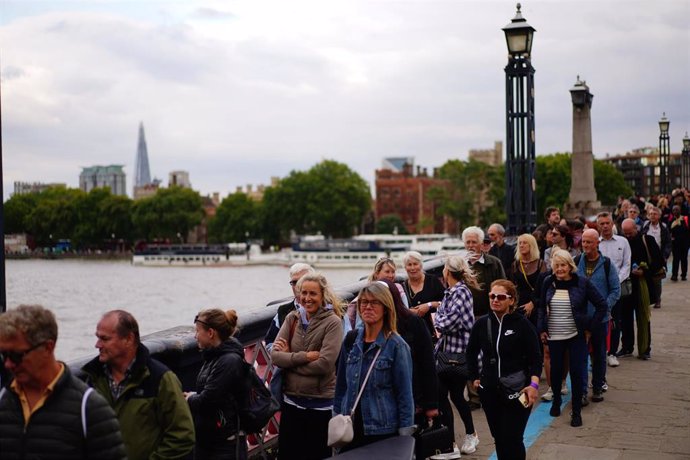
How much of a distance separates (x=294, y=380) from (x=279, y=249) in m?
131

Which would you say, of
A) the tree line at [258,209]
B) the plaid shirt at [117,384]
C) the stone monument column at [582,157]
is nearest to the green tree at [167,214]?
the tree line at [258,209]

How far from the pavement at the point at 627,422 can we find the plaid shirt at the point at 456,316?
895 millimetres

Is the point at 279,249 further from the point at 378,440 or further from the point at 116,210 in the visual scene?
the point at 378,440

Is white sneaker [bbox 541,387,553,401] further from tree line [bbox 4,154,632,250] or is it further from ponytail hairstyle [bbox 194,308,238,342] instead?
tree line [bbox 4,154,632,250]

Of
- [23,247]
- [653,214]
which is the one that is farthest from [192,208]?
[653,214]

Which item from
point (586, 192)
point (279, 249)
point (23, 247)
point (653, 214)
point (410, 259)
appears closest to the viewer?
point (410, 259)

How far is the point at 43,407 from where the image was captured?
11.1ft

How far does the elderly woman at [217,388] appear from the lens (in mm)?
4789

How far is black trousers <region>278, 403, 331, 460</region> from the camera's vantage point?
5824 millimetres

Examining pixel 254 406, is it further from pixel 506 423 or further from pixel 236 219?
pixel 236 219

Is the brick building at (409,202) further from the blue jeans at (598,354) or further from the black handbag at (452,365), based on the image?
the black handbag at (452,365)

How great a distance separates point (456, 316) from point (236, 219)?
135m

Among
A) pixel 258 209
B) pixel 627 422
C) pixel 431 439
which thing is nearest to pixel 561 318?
pixel 627 422

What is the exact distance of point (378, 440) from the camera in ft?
16.6
